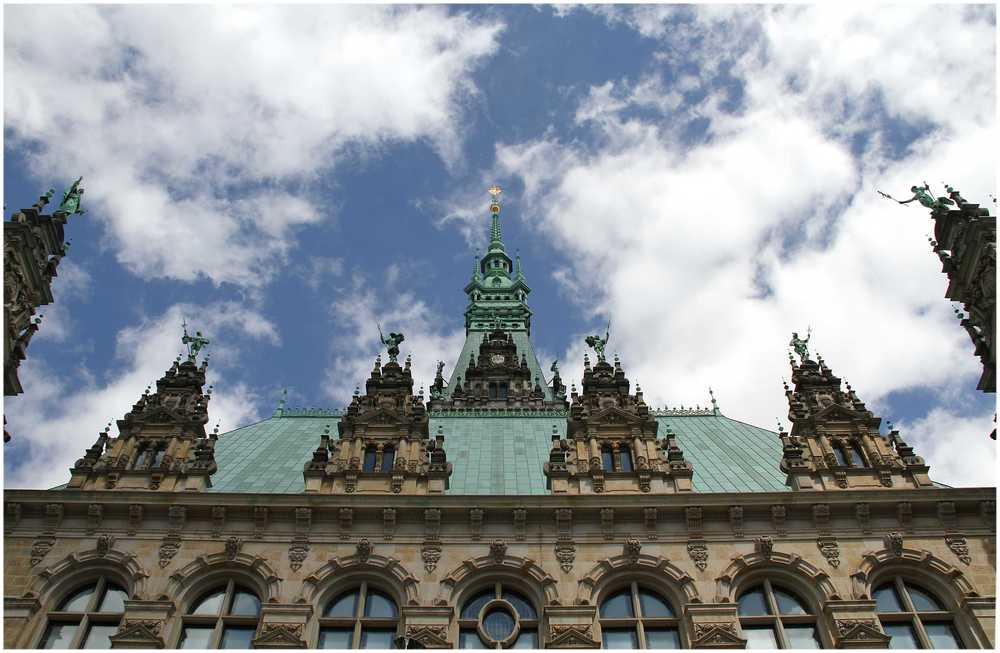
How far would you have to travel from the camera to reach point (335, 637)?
59.2 feet

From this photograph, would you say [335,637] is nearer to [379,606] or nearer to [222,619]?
[379,606]

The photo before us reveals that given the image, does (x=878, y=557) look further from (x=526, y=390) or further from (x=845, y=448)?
(x=526, y=390)

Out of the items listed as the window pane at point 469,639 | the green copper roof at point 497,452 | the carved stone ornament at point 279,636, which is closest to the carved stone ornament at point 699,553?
the green copper roof at point 497,452

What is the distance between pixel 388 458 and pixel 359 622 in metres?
5.02

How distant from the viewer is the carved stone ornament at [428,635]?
1747 centimetres

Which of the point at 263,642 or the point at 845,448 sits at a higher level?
the point at 845,448

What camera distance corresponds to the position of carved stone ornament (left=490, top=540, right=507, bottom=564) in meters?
18.8

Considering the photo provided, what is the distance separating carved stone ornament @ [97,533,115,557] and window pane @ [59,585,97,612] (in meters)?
0.78

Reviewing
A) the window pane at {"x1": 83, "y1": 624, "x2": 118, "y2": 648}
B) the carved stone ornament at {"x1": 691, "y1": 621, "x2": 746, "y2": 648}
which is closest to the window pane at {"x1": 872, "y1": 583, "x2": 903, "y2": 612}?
the carved stone ornament at {"x1": 691, "y1": 621, "x2": 746, "y2": 648}

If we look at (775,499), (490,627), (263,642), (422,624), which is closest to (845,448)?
(775,499)

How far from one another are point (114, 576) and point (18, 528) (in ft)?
9.32

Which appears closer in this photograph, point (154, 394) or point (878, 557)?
point (878, 557)

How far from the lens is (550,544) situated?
19.2 meters

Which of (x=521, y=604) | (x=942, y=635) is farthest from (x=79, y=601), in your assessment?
(x=942, y=635)
